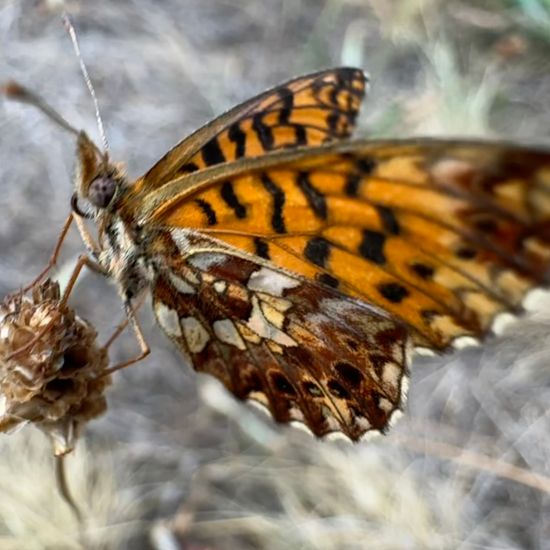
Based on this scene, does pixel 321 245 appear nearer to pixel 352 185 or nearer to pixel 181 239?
pixel 352 185

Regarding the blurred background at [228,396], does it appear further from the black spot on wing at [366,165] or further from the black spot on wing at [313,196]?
the black spot on wing at [366,165]


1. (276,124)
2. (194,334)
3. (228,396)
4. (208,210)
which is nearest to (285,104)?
(276,124)

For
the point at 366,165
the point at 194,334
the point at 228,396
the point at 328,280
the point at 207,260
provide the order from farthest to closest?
the point at 228,396 < the point at 194,334 < the point at 207,260 < the point at 328,280 < the point at 366,165

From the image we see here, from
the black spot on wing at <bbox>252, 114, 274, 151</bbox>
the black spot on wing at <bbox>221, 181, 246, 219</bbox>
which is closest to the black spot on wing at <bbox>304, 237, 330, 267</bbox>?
the black spot on wing at <bbox>221, 181, 246, 219</bbox>

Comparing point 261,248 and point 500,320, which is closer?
point 500,320

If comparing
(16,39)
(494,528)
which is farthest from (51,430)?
(16,39)

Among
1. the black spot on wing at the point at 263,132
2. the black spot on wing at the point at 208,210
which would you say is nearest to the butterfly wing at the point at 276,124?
the black spot on wing at the point at 263,132

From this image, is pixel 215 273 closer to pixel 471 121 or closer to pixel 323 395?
pixel 323 395
